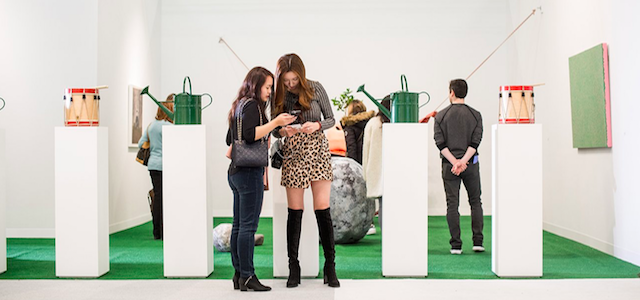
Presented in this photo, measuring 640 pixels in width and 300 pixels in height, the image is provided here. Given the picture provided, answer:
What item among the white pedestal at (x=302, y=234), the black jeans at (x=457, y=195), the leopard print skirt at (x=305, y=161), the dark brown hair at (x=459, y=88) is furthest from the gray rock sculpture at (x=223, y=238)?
the dark brown hair at (x=459, y=88)

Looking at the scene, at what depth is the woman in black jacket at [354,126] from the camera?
281 inches

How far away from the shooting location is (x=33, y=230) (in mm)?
6848

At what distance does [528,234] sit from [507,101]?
90 centimetres

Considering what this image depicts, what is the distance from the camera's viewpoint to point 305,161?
397 cm

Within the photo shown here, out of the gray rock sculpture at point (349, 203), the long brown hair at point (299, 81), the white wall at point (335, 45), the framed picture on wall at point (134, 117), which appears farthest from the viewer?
the white wall at point (335, 45)

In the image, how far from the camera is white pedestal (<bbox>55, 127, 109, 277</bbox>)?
4.36 m

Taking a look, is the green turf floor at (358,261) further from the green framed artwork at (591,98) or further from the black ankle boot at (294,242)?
the green framed artwork at (591,98)

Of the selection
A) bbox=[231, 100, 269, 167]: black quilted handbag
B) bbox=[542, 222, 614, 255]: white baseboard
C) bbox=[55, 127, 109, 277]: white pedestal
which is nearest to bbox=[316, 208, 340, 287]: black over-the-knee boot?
bbox=[231, 100, 269, 167]: black quilted handbag

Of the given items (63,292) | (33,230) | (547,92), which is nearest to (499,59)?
(547,92)

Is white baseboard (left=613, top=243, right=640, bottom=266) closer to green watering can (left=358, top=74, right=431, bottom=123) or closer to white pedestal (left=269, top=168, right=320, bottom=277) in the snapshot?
green watering can (left=358, top=74, right=431, bottom=123)

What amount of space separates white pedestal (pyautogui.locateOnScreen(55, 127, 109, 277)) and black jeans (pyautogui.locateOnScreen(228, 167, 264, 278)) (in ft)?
3.67

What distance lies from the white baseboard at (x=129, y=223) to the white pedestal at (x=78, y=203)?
9.07 ft

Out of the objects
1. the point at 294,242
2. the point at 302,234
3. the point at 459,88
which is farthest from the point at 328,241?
the point at 459,88

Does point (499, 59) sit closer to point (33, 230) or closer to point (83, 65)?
point (83, 65)
